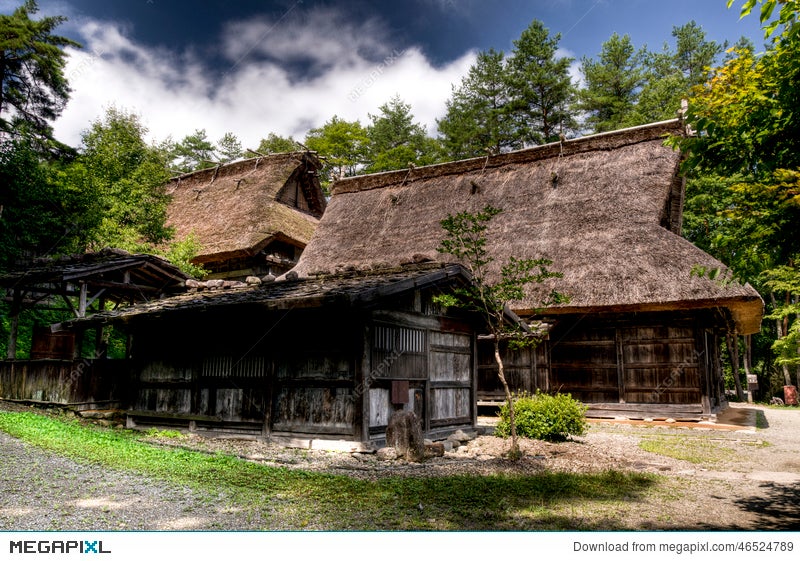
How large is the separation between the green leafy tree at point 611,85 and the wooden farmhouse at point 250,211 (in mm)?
16316

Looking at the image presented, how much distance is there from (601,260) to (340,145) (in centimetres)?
2176

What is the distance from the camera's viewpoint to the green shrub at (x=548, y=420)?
10422 mm

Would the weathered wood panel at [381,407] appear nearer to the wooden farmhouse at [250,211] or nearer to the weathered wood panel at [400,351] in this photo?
the weathered wood panel at [400,351]

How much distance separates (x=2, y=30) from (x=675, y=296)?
1767 centimetres

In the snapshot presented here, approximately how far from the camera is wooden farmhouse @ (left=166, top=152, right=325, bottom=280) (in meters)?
23.2

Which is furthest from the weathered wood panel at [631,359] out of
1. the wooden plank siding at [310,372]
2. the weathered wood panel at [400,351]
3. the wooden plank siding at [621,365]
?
the weathered wood panel at [400,351]

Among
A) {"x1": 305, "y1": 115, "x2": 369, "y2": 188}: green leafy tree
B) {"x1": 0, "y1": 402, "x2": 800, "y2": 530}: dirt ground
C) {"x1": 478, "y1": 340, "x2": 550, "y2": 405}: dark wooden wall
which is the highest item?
{"x1": 305, "y1": 115, "x2": 369, "y2": 188}: green leafy tree

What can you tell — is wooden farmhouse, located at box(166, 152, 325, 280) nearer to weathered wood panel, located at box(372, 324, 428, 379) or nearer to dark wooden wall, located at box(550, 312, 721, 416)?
dark wooden wall, located at box(550, 312, 721, 416)


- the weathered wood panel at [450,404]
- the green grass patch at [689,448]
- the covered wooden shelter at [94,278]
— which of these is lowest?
the green grass patch at [689,448]

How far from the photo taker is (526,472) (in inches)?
299

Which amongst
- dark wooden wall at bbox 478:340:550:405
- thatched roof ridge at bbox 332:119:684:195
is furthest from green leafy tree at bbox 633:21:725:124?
dark wooden wall at bbox 478:340:550:405

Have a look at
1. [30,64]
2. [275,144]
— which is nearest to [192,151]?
[275,144]

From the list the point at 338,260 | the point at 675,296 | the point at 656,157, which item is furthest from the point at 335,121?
the point at 675,296

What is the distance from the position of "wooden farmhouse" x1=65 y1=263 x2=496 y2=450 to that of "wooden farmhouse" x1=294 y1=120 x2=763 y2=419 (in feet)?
5.41
